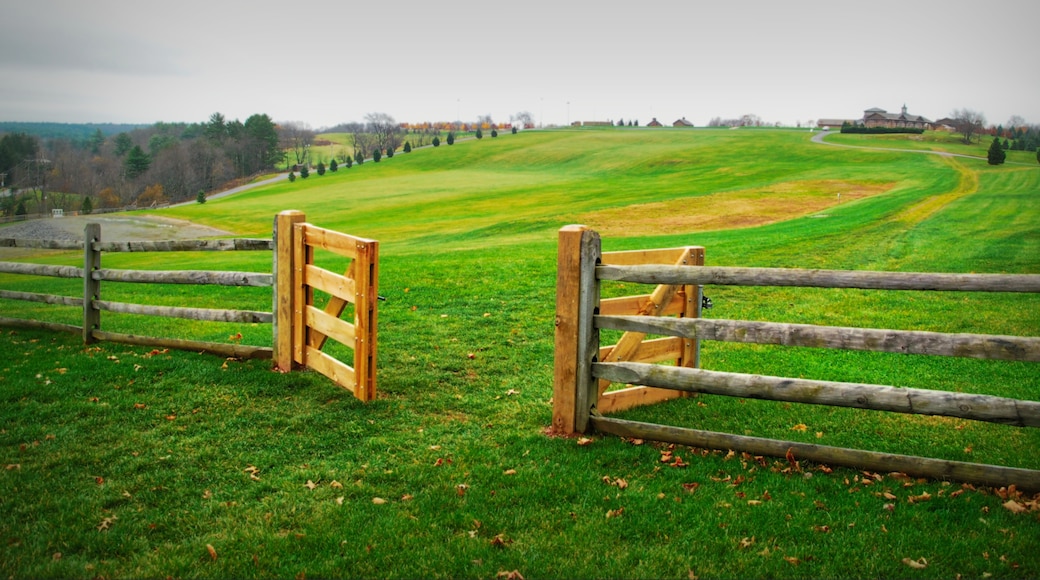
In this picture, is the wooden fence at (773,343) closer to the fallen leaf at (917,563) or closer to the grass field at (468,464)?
the grass field at (468,464)

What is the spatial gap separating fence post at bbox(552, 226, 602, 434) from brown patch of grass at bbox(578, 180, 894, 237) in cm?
2264

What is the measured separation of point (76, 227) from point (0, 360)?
195ft

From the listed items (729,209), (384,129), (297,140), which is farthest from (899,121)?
(297,140)

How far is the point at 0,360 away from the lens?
9203 millimetres

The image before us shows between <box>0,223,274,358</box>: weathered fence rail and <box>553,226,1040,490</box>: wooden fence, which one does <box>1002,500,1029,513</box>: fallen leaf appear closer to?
<box>553,226,1040,490</box>: wooden fence

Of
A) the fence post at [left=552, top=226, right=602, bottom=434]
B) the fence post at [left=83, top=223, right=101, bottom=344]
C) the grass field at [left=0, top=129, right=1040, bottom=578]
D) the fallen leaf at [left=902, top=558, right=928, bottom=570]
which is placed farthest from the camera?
the fence post at [left=83, top=223, right=101, bottom=344]

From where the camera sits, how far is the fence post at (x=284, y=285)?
28.1 feet

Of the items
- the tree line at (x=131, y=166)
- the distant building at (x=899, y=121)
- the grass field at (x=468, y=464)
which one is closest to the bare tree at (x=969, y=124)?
the distant building at (x=899, y=121)

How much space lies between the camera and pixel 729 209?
3588 cm

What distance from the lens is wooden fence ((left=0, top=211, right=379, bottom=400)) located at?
746cm

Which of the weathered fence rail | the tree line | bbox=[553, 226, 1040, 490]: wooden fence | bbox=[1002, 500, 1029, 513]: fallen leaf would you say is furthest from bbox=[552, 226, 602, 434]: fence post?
the tree line

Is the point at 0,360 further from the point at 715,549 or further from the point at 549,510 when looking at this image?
the point at 715,549

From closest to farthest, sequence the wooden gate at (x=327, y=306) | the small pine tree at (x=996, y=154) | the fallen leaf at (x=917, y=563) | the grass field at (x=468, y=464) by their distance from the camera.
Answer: the fallen leaf at (x=917, y=563), the grass field at (x=468, y=464), the wooden gate at (x=327, y=306), the small pine tree at (x=996, y=154)

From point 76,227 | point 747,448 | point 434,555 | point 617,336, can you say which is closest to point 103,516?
point 434,555
